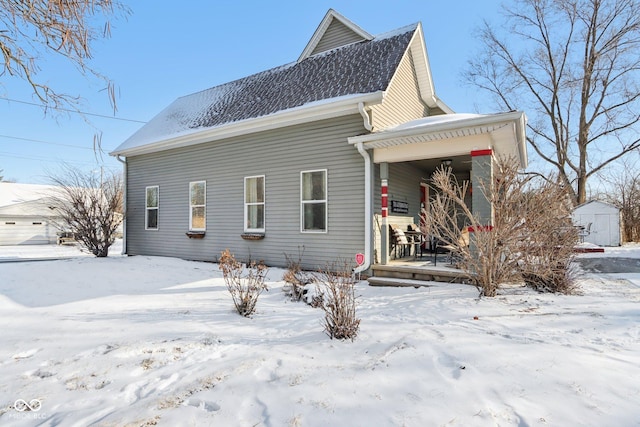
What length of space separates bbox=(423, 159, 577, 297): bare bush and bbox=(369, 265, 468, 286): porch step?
777 mm

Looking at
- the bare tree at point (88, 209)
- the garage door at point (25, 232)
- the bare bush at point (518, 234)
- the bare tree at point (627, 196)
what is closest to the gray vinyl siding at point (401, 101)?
the bare bush at point (518, 234)

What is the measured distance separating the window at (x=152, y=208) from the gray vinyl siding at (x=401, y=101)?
24.0 feet

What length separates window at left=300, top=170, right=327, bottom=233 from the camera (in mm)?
7777

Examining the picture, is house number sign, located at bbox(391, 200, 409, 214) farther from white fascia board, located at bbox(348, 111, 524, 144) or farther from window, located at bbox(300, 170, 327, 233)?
white fascia board, located at bbox(348, 111, 524, 144)

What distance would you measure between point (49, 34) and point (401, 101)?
7225 mm

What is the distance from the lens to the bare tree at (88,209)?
1070 centimetres

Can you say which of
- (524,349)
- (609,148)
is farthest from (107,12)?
(609,148)

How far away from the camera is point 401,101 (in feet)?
28.3

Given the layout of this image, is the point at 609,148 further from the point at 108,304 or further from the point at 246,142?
the point at 108,304

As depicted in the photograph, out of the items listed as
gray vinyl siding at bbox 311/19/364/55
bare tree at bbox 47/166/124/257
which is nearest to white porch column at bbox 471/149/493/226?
gray vinyl siding at bbox 311/19/364/55

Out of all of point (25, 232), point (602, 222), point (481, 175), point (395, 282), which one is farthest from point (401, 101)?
point (25, 232)

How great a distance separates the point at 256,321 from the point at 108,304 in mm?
2419

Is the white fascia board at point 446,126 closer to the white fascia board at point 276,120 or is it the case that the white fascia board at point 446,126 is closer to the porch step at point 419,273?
the white fascia board at point 276,120

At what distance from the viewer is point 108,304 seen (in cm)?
505
